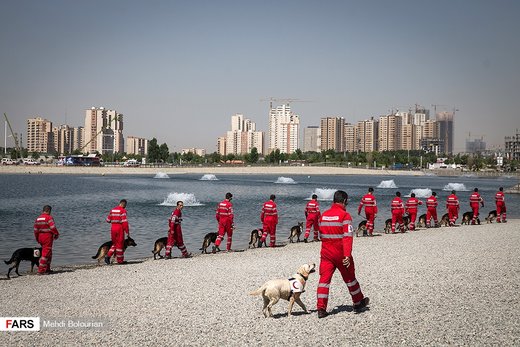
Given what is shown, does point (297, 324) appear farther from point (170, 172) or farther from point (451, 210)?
point (170, 172)

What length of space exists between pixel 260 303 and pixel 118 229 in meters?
6.52

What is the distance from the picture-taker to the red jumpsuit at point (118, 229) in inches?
581

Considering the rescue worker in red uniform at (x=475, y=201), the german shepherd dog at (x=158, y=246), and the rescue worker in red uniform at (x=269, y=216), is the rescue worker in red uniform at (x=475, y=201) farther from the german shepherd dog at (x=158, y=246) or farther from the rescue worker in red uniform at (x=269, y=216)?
the german shepherd dog at (x=158, y=246)

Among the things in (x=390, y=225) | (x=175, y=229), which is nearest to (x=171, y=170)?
(x=390, y=225)

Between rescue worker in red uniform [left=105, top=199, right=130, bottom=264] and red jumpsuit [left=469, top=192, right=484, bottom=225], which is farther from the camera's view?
red jumpsuit [left=469, top=192, right=484, bottom=225]

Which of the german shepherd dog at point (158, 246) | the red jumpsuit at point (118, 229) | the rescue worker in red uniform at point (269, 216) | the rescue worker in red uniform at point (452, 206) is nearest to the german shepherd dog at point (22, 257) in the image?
the red jumpsuit at point (118, 229)

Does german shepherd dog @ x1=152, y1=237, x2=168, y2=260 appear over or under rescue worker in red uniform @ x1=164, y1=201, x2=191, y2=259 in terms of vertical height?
under

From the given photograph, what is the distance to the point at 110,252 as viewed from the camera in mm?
15641

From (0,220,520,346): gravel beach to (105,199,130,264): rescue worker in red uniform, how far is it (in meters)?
0.56

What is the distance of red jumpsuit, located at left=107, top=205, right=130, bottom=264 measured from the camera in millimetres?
14766

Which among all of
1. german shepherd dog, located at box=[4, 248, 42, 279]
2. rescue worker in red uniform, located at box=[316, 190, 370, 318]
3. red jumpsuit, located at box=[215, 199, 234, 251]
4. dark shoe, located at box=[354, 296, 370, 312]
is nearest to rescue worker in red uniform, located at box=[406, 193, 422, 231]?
red jumpsuit, located at box=[215, 199, 234, 251]

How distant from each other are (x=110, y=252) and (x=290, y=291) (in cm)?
857

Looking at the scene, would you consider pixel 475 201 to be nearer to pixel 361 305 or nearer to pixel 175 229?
pixel 175 229

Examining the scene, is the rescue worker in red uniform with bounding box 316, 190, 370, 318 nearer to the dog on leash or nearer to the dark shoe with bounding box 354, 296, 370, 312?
the dog on leash
